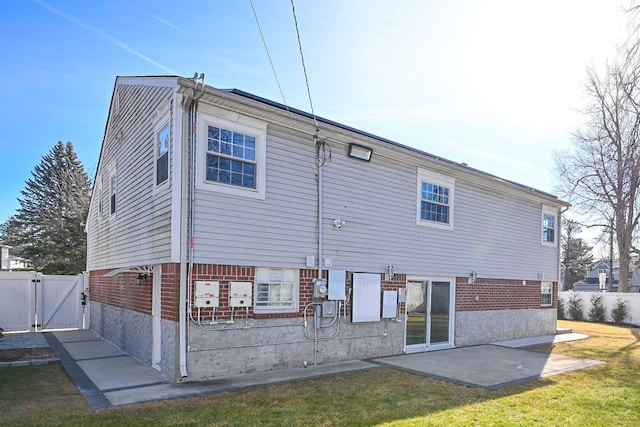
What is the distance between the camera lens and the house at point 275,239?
7.64 metres

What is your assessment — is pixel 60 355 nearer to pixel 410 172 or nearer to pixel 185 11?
pixel 185 11

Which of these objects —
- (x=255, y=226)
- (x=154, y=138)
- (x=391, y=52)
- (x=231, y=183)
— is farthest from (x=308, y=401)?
(x=391, y=52)

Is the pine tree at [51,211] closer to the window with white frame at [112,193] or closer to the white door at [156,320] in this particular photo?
the window with white frame at [112,193]

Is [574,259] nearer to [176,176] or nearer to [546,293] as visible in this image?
[546,293]

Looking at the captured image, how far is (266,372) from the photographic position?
26.9 ft

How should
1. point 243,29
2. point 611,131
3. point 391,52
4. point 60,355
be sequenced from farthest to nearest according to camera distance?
1. point 611,131
2. point 60,355
3. point 391,52
4. point 243,29

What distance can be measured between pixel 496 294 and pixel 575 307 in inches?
518

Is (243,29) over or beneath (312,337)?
over

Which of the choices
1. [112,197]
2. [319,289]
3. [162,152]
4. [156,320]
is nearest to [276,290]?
[319,289]

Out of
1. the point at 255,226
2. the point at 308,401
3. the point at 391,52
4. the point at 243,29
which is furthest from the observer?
the point at 391,52

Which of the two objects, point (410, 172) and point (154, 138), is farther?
point (410, 172)

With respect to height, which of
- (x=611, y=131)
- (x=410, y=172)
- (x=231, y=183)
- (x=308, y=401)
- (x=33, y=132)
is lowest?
(x=308, y=401)

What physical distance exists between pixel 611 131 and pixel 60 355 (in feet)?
93.3

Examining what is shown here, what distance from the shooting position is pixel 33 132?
40000 mm
